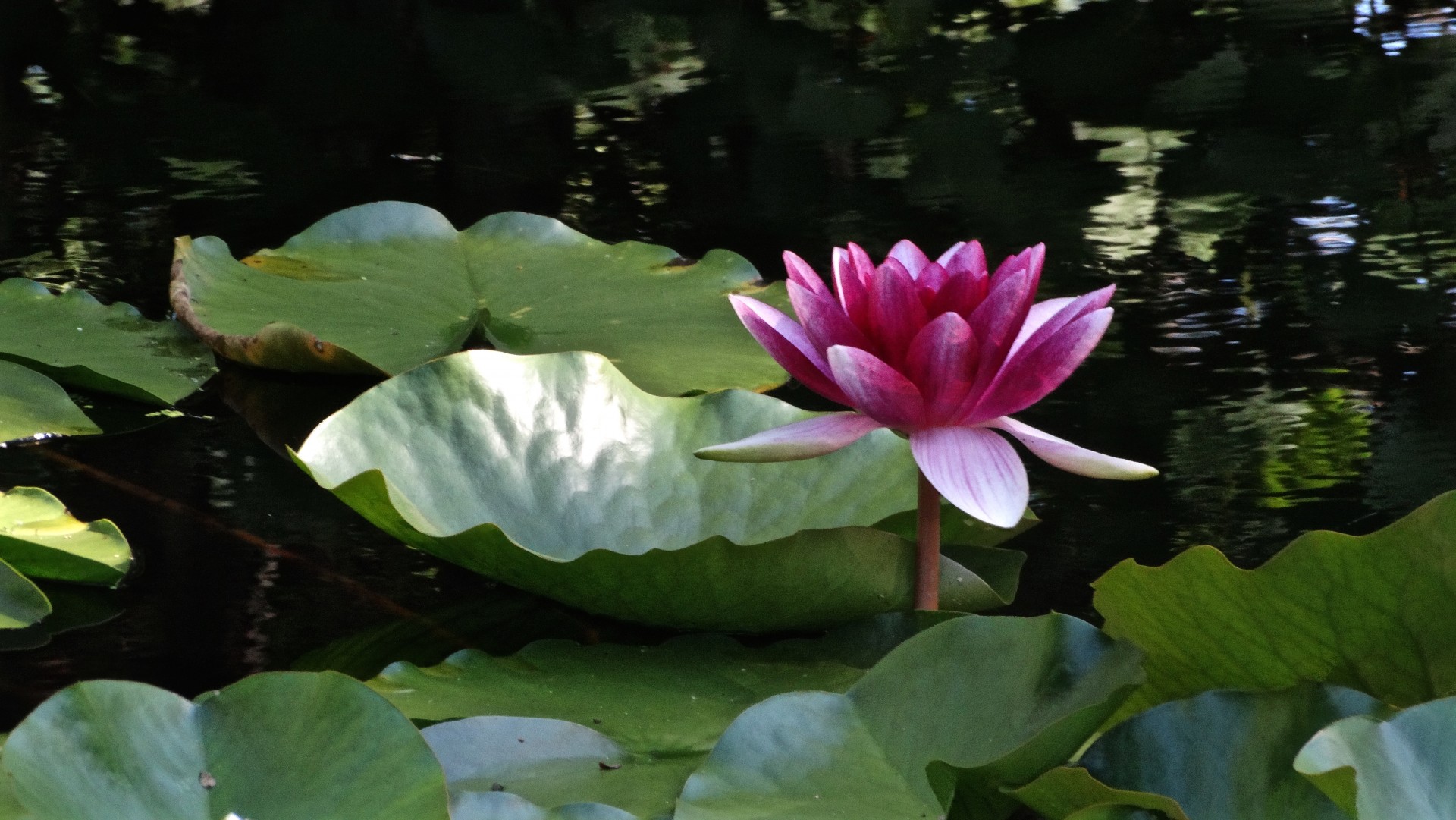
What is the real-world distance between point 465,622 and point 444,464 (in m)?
0.10

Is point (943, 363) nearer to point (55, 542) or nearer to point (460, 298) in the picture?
point (55, 542)

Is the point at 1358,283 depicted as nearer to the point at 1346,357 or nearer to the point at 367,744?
the point at 1346,357

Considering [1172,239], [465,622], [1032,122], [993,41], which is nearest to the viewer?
[465,622]

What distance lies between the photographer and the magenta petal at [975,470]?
636 mm

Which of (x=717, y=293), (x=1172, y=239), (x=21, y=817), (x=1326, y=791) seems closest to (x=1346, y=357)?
(x=1172, y=239)

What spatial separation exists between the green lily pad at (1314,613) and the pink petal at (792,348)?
168mm

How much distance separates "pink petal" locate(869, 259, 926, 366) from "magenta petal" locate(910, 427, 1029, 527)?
0.04 metres

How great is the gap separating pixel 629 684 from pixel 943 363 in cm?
23

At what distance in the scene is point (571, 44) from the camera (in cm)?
254

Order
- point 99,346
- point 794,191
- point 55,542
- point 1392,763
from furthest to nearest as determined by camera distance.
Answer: point 794,191, point 99,346, point 55,542, point 1392,763

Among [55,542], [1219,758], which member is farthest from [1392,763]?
[55,542]

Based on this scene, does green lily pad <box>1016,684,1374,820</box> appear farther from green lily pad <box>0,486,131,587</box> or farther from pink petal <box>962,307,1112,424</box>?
green lily pad <box>0,486,131,587</box>

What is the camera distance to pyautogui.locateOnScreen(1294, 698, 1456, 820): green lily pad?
456 millimetres

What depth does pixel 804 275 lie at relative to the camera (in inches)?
27.6
